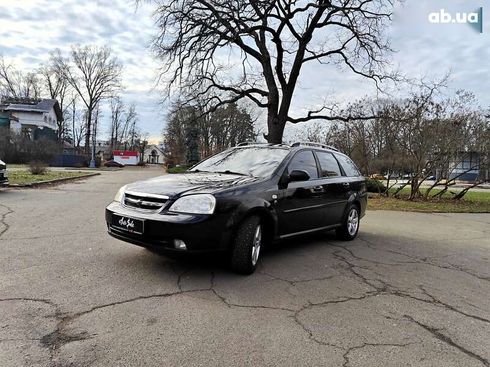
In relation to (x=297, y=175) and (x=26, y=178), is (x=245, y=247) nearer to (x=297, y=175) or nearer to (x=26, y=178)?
(x=297, y=175)

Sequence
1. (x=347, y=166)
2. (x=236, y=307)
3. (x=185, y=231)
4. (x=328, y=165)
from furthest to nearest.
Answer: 1. (x=347, y=166)
2. (x=328, y=165)
3. (x=185, y=231)
4. (x=236, y=307)

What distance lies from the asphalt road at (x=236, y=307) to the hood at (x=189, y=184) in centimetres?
95

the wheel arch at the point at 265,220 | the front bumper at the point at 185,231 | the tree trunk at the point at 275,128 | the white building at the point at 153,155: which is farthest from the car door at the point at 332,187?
the white building at the point at 153,155

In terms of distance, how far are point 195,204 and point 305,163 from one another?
237 centimetres

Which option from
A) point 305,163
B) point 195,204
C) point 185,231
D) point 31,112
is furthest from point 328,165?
point 31,112

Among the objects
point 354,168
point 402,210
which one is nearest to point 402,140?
point 402,210

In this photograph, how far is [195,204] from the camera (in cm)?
443

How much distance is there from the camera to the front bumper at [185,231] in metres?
4.27

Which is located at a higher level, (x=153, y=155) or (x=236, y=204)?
(x=153, y=155)

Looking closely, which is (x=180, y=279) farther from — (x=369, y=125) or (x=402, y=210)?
(x=369, y=125)

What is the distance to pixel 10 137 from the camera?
47906 millimetres

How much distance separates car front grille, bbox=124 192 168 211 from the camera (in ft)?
14.8

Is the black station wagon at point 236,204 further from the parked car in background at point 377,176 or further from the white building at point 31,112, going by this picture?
the white building at point 31,112

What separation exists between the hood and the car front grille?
61mm
